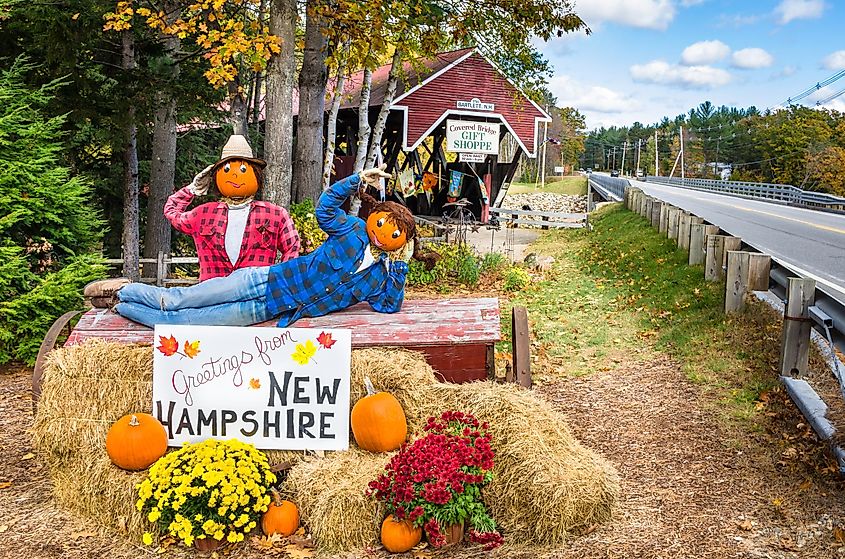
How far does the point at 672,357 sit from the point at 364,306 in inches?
153

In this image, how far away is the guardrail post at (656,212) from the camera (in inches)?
625

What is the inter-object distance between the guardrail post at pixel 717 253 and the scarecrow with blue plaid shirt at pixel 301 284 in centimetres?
532

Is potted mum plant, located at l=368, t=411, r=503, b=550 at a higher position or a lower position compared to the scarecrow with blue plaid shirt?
lower

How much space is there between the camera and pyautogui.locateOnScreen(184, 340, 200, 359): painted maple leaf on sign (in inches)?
191

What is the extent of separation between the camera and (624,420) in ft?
21.0

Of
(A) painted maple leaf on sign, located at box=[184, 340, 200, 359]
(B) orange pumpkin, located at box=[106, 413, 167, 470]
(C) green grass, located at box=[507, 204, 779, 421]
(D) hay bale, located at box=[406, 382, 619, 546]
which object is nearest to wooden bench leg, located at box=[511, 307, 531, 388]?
(D) hay bale, located at box=[406, 382, 619, 546]

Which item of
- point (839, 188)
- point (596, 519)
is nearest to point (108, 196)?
point (596, 519)

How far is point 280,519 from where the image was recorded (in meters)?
4.30

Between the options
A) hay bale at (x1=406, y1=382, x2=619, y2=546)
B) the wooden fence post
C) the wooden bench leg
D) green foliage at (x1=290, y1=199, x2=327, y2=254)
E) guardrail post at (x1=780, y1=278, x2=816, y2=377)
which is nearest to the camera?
hay bale at (x1=406, y1=382, x2=619, y2=546)

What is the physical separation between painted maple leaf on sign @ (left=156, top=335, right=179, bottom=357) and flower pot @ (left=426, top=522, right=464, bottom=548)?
6.68 feet

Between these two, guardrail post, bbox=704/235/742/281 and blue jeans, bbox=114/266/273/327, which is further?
guardrail post, bbox=704/235/742/281

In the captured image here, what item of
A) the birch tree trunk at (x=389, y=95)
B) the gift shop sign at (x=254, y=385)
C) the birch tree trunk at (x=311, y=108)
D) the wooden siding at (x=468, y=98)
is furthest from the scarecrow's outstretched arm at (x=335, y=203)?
the wooden siding at (x=468, y=98)

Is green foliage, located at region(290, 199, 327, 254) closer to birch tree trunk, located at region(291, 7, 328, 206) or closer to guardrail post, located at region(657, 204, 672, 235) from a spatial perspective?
birch tree trunk, located at region(291, 7, 328, 206)

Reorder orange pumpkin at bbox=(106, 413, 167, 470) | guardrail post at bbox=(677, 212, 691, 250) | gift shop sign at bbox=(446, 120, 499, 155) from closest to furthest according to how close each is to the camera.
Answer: orange pumpkin at bbox=(106, 413, 167, 470) < guardrail post at bbox=(677, 212, 691, 250) < gift shop sign at bbox=(446, 120, 499, 155)
